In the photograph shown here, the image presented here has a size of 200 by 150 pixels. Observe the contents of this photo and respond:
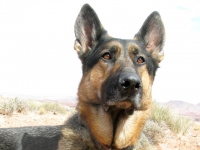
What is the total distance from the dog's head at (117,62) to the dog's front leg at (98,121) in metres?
0.11

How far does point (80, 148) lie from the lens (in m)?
5.72

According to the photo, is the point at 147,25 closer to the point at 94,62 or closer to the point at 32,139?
the point at 94,62

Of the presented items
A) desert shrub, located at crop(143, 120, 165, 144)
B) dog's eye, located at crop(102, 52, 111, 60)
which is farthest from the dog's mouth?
desert shrub, located at crop(143, 120, 165, 144)

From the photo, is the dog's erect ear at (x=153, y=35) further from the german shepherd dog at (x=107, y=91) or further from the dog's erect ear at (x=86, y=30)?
the dog's erect ear at (x=86, y=30)

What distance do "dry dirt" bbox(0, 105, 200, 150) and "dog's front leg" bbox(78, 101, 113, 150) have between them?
4.67m

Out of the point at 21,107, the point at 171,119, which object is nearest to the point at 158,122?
the point at 171,119

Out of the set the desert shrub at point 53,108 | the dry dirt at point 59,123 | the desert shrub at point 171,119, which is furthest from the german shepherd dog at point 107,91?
the desert shrub at point 53,108

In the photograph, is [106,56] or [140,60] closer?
[106,56]

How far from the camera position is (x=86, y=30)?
663 centimetres

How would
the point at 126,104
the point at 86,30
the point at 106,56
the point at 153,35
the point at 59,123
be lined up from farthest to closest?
1. the point at 59,123
2. the point at 153,35
3. the point at 86,30
4. the point at 106,56
5. the point at 126,104

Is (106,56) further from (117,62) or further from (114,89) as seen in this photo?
(114,89)

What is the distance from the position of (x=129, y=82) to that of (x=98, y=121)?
99 centimetres

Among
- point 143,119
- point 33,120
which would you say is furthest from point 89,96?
point 33,120

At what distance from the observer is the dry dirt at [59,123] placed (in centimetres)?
1164
